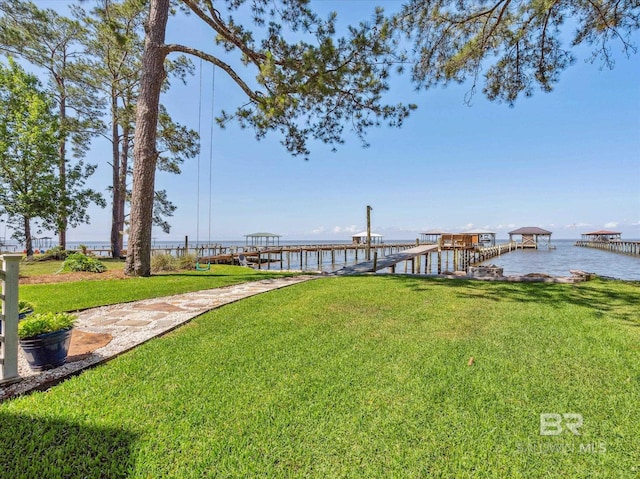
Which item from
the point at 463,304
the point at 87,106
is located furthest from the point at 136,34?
the point at 463,304

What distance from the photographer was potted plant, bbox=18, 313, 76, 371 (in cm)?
248

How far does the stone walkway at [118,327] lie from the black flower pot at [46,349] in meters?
0.07

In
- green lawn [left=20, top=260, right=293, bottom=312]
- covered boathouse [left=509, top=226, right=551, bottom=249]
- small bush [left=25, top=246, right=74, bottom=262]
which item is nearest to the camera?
green lawn [left=20, top=260, right=293, bottom=312]

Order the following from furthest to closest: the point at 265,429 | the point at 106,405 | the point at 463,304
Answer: the point at 463,304 → the point at 106,405 → the point at 265,429

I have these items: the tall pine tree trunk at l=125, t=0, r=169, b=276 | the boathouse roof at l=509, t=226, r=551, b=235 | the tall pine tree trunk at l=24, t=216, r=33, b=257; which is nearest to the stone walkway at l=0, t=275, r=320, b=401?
the tall pine tree trunk at l=125, t=0, r=169, b=276

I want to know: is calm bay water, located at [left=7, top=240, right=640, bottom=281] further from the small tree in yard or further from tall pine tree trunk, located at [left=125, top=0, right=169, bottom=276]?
the small tree in yard

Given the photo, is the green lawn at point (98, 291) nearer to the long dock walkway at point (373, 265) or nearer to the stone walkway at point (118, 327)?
the stone walkway at point (118, 327)

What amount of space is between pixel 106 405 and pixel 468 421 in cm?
257

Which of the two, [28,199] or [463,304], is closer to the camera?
[463,304]

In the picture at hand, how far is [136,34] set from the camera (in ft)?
50.8

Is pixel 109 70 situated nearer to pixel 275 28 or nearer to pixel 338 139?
pixel 275 28

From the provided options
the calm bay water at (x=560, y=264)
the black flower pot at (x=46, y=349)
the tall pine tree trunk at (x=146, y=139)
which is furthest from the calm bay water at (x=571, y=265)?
the tall pine tree trunk at (x=146, y=139)

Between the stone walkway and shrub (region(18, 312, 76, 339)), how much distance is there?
372mm

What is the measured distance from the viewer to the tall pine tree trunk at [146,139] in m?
8.36
